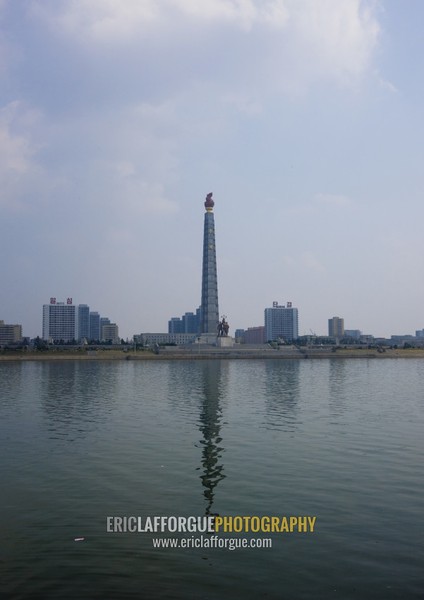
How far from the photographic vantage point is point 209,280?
173 meters

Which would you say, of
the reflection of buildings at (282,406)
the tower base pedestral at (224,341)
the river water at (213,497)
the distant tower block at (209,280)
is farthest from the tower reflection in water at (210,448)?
the distant tower block at (209,280)

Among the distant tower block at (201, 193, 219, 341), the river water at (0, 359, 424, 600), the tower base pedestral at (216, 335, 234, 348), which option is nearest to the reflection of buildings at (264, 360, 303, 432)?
the river water at (0, 359, 424, 600)

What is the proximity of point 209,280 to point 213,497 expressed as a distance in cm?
15691

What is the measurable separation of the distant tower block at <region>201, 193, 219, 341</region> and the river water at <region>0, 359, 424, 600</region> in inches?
5413

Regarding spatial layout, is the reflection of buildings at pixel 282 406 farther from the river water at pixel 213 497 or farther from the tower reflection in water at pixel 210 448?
the tower reflection in water at pixel 210 448

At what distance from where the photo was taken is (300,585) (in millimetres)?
10656

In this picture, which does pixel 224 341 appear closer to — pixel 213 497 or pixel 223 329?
pixel 223 329

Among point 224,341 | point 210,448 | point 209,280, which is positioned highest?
point 209,280

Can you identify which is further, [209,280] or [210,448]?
[209,280]

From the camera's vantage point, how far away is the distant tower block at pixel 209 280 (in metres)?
172

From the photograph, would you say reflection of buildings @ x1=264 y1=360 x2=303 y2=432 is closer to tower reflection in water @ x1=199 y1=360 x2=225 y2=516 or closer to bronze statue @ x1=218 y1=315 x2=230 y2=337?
tower reflection in water @ x1=199 y1=360 x2=225 y2=516

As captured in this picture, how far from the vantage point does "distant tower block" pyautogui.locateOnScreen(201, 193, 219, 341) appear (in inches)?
6777

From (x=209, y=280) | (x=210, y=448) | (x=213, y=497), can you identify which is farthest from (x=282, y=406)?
(x=209, y=280)

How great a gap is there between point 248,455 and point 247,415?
12.0 metres
